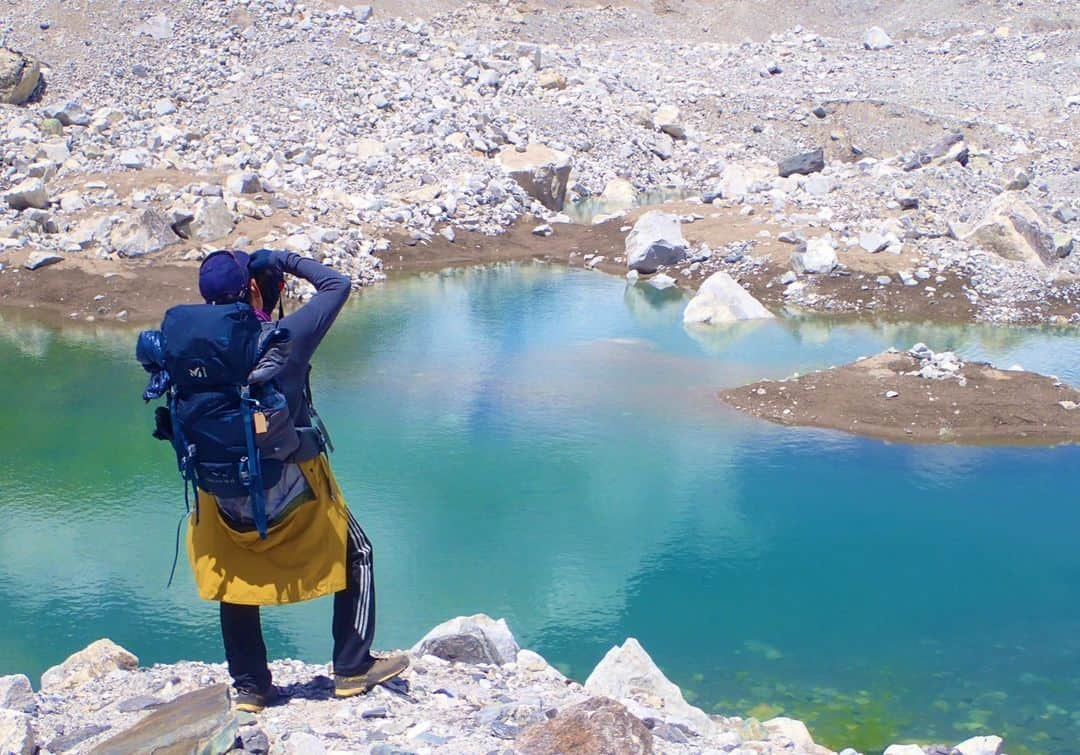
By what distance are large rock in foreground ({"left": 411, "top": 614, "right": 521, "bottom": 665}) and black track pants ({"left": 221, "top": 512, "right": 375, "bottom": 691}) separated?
1219 millimetres

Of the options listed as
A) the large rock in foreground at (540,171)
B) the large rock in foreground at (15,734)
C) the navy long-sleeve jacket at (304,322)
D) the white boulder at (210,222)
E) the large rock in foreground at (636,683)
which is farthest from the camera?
the large rock in foreground at (540,171)

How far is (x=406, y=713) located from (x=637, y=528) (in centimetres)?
621

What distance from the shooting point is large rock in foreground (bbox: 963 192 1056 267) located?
63.1 ft

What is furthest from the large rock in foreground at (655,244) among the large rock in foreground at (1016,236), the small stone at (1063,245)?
the small stone at (1063,245)

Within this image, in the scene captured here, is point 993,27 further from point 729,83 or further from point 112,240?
point 112,240

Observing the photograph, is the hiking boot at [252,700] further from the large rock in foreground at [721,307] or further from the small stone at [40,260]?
the small stone at [40,260]

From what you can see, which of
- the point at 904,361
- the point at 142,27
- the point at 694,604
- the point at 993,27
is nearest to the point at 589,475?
the point at 694,604

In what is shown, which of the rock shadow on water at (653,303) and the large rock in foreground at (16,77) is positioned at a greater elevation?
the large rock in foreground at (16,77)

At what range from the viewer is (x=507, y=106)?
2808 cm

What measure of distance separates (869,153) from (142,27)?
62.8ft

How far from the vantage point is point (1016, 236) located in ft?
63.2

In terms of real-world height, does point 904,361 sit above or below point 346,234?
below

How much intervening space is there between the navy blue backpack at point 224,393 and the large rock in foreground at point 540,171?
20.5 metres

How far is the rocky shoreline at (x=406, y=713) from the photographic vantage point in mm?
4578
